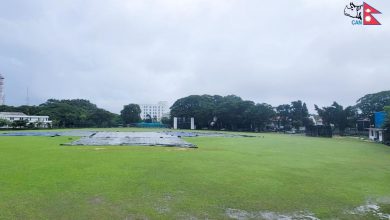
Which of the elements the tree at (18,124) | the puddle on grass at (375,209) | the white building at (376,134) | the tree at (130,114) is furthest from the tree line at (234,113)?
the puddle on grass at (375,209)

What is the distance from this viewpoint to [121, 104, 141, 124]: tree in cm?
8162

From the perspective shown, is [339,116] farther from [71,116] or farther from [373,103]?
[71,116]

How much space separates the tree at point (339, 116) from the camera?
51.8 metres

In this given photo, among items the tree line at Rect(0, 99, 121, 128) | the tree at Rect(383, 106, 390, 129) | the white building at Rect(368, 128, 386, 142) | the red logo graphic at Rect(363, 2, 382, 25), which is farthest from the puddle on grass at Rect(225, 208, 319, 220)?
the tree line at Rect(0, 99, 121, 128)

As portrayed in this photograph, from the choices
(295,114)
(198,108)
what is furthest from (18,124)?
(295,114)

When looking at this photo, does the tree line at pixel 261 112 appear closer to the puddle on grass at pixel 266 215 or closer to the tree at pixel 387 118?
the tree at pixel 387 118

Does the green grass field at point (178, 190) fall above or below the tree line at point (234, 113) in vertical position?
below

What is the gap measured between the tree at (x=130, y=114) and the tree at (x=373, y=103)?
167ft

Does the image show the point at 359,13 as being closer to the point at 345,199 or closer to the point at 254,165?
the point at 345,199

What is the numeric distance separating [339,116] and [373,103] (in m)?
7.12

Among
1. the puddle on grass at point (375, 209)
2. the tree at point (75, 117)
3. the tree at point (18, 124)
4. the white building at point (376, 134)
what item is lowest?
the puddle on grass at point (375, 209)

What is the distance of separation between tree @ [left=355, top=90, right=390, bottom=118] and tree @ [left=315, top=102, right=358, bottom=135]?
2.48m

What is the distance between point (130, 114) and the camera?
81.9 m

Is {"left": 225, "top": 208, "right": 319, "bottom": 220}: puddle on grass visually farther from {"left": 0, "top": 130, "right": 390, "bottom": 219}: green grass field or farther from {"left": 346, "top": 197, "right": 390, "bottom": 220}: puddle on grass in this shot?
{"left": 346, "top": 197, "right": 390, "bottom": 220}: puddle on grass
